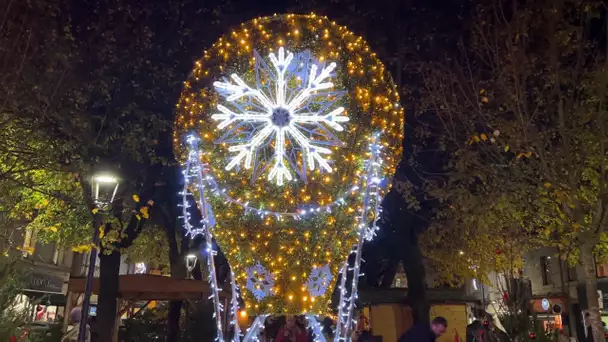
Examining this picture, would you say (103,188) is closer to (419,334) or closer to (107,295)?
(419,334)

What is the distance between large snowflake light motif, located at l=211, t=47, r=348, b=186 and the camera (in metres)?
7.18

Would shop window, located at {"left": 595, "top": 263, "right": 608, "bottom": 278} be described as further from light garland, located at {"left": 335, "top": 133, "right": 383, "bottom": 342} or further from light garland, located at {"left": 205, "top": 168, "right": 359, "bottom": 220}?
light garland, located at {"left": 205, "top": 168, "right": 359, "bottom": 220}

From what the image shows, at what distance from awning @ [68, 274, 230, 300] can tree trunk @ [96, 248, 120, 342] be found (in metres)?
0.72

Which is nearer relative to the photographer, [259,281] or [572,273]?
[259,281]

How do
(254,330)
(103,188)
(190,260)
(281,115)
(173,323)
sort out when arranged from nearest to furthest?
(281,115) < (254,330) < (103,188) < (173,323) < (190,260)

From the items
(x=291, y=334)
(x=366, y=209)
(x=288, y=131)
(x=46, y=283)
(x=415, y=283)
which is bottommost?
(x=291, y=334)

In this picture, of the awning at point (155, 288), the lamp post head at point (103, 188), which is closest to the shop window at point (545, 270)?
the awning at point (155, 288)

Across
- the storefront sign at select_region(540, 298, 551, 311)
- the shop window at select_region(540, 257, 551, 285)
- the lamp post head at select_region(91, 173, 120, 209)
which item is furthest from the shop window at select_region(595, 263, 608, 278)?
the lamp post head at select_region(91, 173, 120, 209)

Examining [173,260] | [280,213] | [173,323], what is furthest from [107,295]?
[280,213]

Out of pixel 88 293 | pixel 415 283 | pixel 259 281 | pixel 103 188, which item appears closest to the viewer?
pixel 259 281

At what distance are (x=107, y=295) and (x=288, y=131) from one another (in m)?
9.02

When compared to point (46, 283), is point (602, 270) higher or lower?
higher

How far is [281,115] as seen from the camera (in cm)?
725

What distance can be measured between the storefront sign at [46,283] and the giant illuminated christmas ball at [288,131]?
79.1 ft
